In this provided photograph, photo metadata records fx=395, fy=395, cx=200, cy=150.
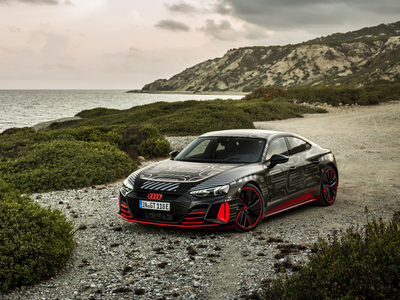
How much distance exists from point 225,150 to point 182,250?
2229 millimetres

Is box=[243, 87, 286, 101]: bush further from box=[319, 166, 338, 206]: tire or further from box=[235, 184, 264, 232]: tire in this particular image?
box=[235, 184, 264, 232]: tire

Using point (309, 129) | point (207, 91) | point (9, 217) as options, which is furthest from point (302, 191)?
point (207, 91)

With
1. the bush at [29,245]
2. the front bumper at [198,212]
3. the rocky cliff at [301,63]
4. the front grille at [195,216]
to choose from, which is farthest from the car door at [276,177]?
the rocky cliff at [301,63]

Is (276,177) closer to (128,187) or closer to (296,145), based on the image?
(296,145)

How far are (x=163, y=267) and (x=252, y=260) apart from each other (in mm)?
1116

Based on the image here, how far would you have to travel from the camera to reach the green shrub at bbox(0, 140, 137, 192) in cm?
987

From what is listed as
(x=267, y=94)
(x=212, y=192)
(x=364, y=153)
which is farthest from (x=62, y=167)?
(x=267, y=94)

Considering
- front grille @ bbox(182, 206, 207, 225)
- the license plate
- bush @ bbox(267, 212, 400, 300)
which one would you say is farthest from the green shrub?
bush @ bbox(267, 212, 400, 300)

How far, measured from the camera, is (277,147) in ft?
23.3

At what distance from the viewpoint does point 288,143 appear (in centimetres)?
743

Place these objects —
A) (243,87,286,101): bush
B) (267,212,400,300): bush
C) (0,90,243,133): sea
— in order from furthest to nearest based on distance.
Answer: (0,90,243,133): sea, (243,87,286,101): bush, (267,212,400,300): bush

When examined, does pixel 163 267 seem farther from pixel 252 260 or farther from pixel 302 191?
pixel 302 191

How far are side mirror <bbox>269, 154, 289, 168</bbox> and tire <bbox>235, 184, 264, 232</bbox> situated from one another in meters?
0.62

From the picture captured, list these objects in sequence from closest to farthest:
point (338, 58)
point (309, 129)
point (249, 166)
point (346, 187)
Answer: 1. point (249, 166)
2. point (346, 187)
3. point (309, 129)
4. point (338, 58)
